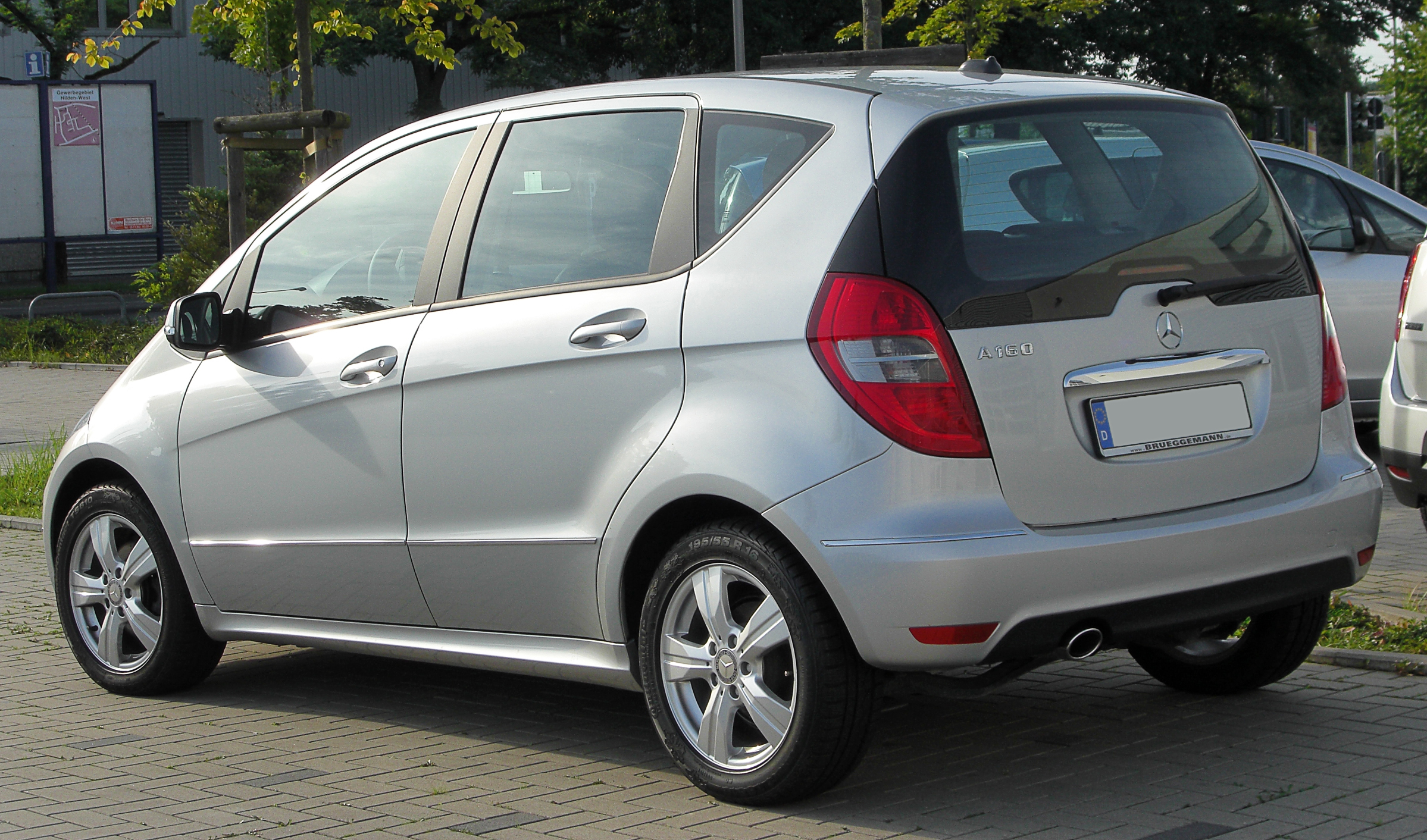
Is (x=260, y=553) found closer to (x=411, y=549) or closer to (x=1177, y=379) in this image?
(x=411, y=549)

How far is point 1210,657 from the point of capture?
5254mm

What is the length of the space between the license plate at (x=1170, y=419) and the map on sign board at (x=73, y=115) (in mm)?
28649

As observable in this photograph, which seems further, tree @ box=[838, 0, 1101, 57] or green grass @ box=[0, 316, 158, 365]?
green grass @ box=[0, 316, 158, 365]

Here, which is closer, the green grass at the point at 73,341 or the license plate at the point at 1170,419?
Answer: the license plate at the point at 1170,419

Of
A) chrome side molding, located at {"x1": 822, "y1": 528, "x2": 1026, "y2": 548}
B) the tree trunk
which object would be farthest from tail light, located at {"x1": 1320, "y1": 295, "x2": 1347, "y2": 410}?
the tree trunk

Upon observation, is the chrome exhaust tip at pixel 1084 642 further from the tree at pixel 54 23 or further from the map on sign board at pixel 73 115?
the tree at pixel 54 23

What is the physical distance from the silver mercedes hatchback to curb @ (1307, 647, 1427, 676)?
1.70ft

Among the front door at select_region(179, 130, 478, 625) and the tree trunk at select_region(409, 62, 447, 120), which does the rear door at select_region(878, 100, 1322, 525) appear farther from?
the tree trunk at select_region(409, 62, 447, 120)

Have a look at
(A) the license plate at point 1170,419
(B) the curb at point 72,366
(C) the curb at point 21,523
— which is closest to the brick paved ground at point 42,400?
(B) the curb at point 72,366

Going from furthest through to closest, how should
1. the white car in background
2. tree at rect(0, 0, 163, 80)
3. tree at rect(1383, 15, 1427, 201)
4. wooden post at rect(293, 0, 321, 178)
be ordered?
tree at rect(1383, 15, 1427, 201) → tree at rect(0, 0, 163, 80) → wooden post at rect(293, 0, 321, 178) → the white car in background

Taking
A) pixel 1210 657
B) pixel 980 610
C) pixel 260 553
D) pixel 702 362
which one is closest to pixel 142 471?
pixel 260 553

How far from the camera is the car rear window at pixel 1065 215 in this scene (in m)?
3.97

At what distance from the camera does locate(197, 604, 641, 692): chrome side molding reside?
458 cm

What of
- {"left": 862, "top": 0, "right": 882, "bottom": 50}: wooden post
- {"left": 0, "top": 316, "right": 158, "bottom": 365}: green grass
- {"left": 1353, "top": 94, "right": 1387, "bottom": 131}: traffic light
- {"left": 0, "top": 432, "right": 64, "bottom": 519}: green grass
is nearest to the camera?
{"left": 862, "top": 0, "right": 882, "bottom": 50}: wooden post
